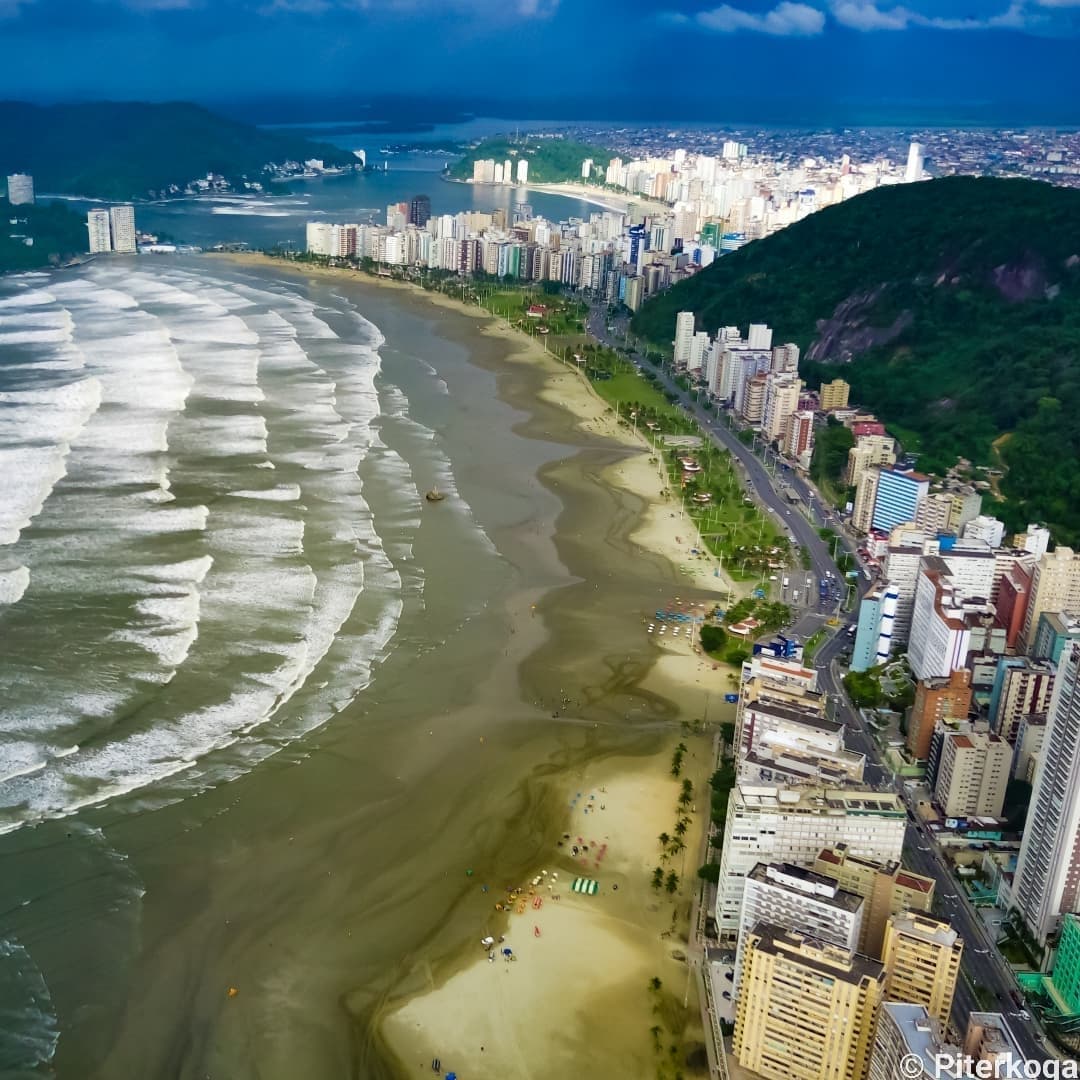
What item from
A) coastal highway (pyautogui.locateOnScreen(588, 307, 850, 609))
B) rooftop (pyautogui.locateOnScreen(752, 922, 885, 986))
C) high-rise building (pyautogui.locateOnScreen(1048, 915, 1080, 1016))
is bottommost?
coastal highway (pyautogui.locateOnScreen(588, 307, 850, 609))

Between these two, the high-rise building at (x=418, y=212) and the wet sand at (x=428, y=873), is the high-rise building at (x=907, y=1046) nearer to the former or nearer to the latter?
the wet sand at (x=428, y=873)

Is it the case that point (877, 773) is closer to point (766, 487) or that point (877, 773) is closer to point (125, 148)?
point (766, 487)

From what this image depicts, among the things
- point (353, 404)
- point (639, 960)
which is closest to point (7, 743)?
point (639, 960)

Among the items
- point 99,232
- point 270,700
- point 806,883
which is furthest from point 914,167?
point 806,883

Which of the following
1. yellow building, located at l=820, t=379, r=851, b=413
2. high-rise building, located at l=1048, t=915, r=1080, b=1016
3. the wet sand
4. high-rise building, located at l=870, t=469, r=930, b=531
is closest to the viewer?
the wet sand

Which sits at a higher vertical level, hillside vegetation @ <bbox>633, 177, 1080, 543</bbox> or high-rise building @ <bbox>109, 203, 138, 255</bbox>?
hillside vegetation @ <bbox>633, 177, 1080, 543</bbox>

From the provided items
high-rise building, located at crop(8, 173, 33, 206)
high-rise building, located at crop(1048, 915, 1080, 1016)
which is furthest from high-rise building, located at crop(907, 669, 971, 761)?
high-rise building, located at crop(8, 173, 33, 206)

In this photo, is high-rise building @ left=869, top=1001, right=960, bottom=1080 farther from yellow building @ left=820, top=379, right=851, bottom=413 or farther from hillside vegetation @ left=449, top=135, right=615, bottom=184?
hillside vegetation @ left=449, top=135, right=615, bottom=184
